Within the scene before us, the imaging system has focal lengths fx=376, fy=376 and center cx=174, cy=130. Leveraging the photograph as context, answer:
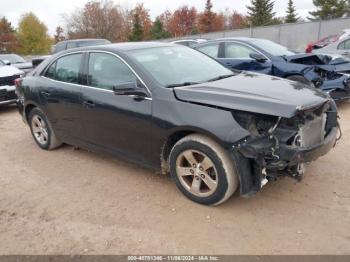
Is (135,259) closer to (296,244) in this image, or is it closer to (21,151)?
(296,244)

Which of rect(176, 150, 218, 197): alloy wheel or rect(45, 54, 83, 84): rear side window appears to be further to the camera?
→ rect(45, 54, 83, 84): rear side window

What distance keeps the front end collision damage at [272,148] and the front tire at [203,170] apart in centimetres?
15

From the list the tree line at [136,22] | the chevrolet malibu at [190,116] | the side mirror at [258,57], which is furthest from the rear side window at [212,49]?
the tree line at [136,22]

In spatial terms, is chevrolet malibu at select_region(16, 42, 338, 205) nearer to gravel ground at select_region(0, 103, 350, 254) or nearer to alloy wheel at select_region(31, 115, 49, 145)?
gravel ground at select_region(0, 103, 350, 254)

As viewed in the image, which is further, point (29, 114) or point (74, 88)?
point (29, 114)

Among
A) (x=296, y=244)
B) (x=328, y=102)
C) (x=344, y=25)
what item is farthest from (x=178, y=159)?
(x=344, y=25)

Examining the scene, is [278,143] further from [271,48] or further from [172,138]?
[271,48]

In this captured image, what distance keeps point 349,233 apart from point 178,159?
174cm

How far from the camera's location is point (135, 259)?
10.3 feet

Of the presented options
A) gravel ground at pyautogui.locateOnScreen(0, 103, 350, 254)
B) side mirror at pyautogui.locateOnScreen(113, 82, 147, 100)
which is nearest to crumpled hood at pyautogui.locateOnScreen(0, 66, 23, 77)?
gravel ground at pyautogui.locateOnScreen(0, 103, 350, 254)

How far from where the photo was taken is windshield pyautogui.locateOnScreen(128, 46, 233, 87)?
4.27m

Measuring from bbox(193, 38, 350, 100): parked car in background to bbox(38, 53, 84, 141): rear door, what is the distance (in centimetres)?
314

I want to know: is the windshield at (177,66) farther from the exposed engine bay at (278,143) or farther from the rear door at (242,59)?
the rear door at (242,59)

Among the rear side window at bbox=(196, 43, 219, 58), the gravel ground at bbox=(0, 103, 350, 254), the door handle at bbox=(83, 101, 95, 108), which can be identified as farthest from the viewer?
the rear side window at bbox=(196, 43, 219, 58)
